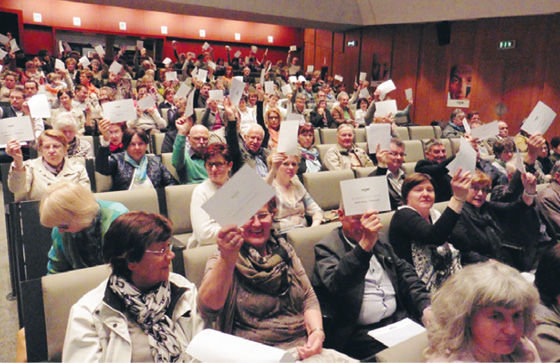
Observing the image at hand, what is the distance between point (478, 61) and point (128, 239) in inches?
402

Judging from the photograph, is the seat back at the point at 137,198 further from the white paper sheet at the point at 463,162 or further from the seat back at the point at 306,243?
the white paper sheet at the point at 463,162

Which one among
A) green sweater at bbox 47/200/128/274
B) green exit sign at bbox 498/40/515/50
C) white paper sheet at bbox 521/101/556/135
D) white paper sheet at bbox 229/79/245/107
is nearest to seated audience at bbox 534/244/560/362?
green sweater at bbox 47/200/128/274

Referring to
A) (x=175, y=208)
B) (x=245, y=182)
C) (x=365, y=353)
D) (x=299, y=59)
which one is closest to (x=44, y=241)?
(x=175, y=208)

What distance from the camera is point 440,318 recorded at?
1371 millimetres

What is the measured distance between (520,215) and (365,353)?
193 centimetres

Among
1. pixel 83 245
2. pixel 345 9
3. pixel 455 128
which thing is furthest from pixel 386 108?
pixel 345 9

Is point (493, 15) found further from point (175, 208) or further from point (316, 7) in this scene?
point (175, 208)

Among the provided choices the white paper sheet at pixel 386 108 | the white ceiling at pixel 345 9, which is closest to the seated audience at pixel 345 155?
the white paper sheet at pixel 386 108

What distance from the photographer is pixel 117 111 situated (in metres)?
3.65

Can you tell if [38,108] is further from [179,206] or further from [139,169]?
[179,206]

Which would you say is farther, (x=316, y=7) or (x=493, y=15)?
(x=316, y=7)

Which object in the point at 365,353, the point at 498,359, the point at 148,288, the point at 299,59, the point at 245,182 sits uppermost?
the point at 299,59

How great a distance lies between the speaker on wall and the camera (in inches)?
400

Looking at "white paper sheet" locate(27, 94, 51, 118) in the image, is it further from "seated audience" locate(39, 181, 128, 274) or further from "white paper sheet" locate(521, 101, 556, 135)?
"white paper sheet" locate(521, 101, 556, 135)
